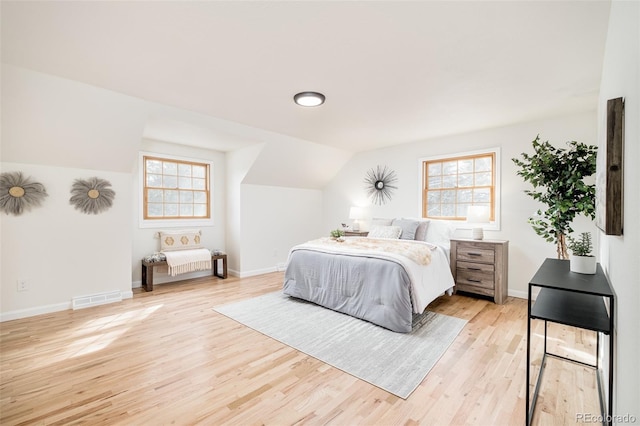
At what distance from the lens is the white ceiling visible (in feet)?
5.96

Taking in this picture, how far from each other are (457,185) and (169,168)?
16.2 feet

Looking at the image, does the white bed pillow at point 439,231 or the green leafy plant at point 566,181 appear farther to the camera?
the white bed pillow at point 439,231

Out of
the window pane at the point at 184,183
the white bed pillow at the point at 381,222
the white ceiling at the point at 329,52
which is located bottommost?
the white bed pillow at the point at 381,222

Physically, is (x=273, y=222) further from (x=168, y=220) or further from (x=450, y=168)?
(x=450, y=168)

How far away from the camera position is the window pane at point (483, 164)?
14.6ft

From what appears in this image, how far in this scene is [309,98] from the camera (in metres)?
3.09

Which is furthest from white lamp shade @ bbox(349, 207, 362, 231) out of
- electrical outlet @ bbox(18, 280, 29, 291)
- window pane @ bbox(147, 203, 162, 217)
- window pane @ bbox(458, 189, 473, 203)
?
electrical outlet @ bbox(18, 280, 29, 291)

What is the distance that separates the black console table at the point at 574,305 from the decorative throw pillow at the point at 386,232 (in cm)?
254

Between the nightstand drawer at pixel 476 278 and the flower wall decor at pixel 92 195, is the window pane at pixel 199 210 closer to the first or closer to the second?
the flower wall decor at pixel 92 195

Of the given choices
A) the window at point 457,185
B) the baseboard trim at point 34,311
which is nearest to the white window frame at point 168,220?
the baseboard trim at point 34,311

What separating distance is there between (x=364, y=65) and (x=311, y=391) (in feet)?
8.44

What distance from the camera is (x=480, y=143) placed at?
4.45 m

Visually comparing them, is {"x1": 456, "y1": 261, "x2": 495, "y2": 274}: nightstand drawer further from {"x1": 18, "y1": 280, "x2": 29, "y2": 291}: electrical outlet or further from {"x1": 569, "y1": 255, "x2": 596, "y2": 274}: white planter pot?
{"x1": 18, "y1": 280, "x2": 29, "y2": 291}: electrical outlet

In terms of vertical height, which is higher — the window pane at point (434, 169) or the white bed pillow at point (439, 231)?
the window pane at point (434, 169)
